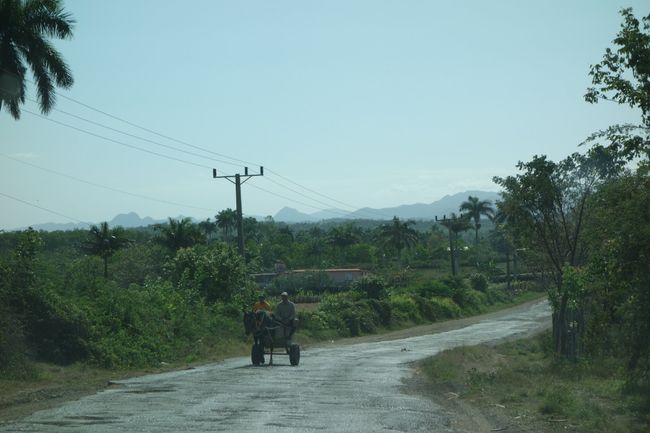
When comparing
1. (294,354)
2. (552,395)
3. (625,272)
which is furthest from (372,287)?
(552,395)

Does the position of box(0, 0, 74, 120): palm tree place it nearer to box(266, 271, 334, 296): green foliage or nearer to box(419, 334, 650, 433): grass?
box(419, 334, 650, 433): grass

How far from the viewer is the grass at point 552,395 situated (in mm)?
13234

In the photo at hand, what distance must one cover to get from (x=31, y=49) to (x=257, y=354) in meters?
11.9

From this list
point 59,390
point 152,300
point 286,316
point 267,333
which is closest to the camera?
point 59,390

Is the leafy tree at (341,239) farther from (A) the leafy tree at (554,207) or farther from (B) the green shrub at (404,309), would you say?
(A) the leafy tree at (554,207)


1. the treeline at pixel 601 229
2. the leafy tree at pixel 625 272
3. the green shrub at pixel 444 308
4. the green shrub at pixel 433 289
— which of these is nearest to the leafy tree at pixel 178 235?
the green shrub at pixel 444 308

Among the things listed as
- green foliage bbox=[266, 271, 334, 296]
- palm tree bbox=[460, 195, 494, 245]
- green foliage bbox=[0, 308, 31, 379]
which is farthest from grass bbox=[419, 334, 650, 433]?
palm tree bbox=[460, 195, 494, 245]

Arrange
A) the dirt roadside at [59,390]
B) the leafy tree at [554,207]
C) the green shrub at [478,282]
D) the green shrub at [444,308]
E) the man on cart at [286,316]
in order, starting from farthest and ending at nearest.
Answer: the green shrub at [478,282] → the green shrub at [444,308] → the leafy tree at [554,207] → the man on cart at [286,316] → the dirt roadside at [59,390]

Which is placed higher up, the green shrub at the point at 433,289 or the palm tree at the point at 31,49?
the palm tree at the point at 31,49

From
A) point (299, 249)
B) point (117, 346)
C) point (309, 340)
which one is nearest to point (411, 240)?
point (299, 249)

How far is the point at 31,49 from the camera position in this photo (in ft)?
80.5

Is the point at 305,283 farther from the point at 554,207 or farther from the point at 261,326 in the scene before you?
the point at 261,326

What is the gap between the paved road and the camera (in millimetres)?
11562

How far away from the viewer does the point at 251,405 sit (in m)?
13.7
